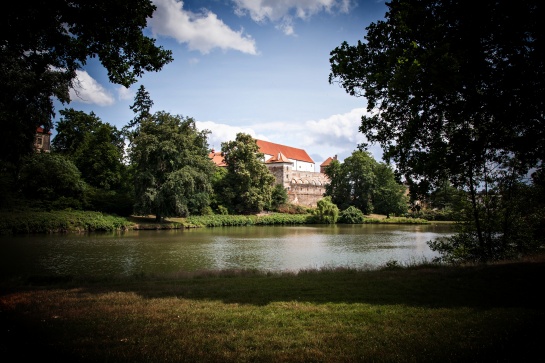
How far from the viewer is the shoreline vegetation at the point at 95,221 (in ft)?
98.7

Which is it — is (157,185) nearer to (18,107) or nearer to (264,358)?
(18,107)

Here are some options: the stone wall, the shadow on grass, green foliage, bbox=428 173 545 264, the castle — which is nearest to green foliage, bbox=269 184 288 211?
the castle

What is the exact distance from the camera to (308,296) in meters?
8.06

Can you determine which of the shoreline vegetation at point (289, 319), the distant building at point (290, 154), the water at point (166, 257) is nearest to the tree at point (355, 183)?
the distant building at point (290, 154)

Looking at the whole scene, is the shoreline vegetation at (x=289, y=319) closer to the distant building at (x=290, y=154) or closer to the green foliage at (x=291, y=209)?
the green foliage at (x=291, y=209)

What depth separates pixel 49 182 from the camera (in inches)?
1458

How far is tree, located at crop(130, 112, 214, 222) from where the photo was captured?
130ft

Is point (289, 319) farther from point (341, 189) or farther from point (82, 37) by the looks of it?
point (341, 189)

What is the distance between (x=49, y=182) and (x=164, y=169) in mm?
11684

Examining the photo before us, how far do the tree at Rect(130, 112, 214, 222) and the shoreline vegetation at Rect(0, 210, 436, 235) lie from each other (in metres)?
1.62

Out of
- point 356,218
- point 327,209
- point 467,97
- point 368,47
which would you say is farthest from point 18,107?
point 356,218

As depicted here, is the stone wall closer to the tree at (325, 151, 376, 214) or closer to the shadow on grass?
the tree at (325, 151, 376, 214)

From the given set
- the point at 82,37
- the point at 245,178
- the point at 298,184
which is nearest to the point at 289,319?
the point at 82,37

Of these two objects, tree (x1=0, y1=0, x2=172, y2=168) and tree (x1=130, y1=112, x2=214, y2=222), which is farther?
tree (x1=130, y1=112, x2=214, y2=222)
